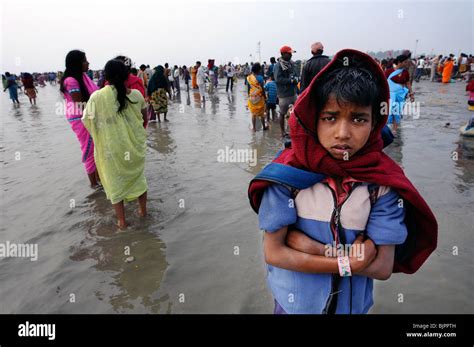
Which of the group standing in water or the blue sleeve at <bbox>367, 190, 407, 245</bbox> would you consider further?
the group standing in water

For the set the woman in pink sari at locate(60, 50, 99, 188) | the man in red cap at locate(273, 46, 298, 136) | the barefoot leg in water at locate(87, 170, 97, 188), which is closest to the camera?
the woman in pink sari at locate(60, 50, 99, 188)

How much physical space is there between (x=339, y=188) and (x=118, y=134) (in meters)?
3.05

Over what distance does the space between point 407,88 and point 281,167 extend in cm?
788

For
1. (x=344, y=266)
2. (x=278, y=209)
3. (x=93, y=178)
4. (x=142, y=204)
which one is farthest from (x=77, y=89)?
(x=344, y=266)

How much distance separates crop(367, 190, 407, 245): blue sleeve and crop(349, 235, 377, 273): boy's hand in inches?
1.1

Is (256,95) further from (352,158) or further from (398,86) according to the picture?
(352,158)

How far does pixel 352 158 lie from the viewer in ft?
4.02

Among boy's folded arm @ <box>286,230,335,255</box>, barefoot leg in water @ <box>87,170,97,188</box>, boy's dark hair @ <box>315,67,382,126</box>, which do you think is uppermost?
boy's dark hair @ <box>315,67,382,126</box>

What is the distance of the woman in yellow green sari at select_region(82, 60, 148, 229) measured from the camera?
138 inches

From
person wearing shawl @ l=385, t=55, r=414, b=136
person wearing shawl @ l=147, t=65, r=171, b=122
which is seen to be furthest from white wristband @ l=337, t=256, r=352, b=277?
person wearing shawl @ l=147, t=65, r=171, b=122

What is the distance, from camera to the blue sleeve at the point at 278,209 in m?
1.21

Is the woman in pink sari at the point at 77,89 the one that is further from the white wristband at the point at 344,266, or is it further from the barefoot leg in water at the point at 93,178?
the white wristband at the point at 344,266

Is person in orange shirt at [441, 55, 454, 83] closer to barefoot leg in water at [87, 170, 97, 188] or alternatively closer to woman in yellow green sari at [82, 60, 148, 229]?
woman in yellow green sari at [82, 60, 148, 229]
